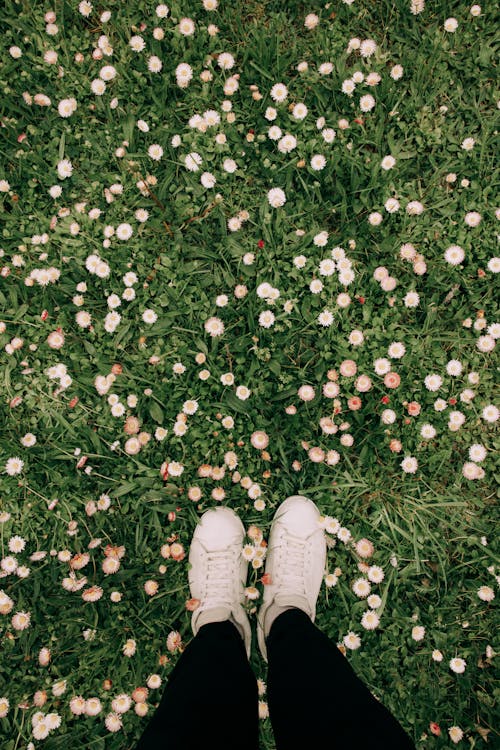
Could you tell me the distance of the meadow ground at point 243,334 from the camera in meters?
2.20

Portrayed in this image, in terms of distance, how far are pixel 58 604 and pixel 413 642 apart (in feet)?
5.44

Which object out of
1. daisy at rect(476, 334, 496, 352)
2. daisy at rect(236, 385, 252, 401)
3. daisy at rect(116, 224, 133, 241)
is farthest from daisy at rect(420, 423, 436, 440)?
daisy at rect(116, 224, 133, 241)

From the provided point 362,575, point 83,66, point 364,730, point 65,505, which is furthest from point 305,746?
point 83,66

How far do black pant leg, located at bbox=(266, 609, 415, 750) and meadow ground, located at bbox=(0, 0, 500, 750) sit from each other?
23.1 inches

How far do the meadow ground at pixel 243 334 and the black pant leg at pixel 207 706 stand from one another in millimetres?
553

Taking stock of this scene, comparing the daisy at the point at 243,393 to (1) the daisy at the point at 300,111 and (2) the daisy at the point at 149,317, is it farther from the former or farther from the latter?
(1) the daisy at the point at 300,111

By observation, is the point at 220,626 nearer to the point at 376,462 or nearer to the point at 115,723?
the point at 115,723

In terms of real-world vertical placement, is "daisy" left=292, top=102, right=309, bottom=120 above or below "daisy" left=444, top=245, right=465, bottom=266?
above

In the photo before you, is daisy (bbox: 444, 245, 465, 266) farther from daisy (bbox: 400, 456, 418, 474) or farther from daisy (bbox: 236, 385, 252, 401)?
daisy (bbox: 236, 385, 252, 401)

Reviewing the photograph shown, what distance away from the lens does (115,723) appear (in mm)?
2121

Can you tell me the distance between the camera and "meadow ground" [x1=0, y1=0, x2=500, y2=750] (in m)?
2.20

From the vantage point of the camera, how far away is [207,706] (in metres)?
1.48

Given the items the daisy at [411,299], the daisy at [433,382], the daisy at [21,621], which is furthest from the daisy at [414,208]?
the daisy at [21,621]

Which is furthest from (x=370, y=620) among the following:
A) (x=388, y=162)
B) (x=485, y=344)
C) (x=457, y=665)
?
(x=388, y=162)
